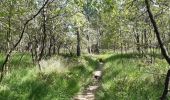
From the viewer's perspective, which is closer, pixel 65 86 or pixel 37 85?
pixel 37 85

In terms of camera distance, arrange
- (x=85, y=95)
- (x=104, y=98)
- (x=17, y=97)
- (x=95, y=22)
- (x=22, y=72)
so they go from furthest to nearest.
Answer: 1. (x=95, y=22)
2. (x=85, y=95)
3. (x=22, y=72)
4. (x=104, y=98)
5. (x=17, y=97)

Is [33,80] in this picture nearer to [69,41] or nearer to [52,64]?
[52,64]

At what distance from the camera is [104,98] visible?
1309cm

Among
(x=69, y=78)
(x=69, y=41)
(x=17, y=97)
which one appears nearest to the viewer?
(x=17, y=97)

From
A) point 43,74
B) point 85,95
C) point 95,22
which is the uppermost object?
point 95,22

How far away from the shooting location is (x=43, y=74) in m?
15.3

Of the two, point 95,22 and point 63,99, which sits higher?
point 95,22

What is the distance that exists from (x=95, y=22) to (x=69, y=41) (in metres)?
32.1

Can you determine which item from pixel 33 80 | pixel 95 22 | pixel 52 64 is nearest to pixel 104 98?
pixel 33 80

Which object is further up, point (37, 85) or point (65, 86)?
point (37, 85)

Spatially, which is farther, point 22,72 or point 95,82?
point 95,82

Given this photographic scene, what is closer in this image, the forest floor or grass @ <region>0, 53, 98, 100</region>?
the forest floor

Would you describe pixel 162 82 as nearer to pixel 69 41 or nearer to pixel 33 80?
pixel 33 80

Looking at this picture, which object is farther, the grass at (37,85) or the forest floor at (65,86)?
the grass at (37,85)
